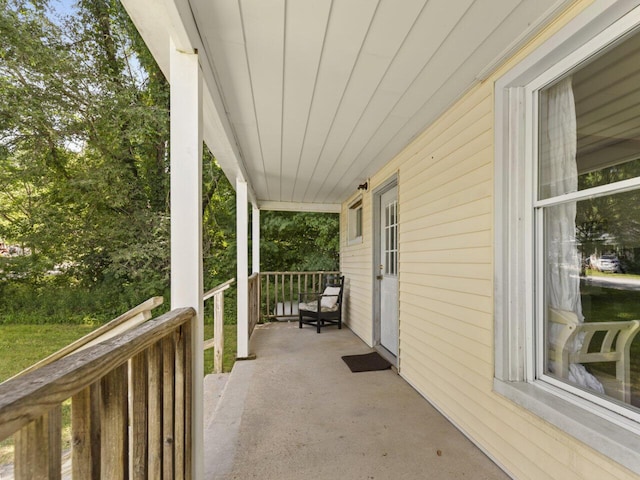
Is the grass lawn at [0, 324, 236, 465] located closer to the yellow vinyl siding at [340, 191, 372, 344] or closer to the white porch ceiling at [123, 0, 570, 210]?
the yellow vinyl siding at [340, 191, 372, 344]

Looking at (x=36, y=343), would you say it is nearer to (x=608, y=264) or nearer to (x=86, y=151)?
(x=86, y=151)

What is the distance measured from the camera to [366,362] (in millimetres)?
3545

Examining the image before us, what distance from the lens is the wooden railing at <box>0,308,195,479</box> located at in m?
0.58

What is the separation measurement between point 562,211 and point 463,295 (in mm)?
834

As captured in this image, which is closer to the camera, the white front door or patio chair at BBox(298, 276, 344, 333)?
the white front door

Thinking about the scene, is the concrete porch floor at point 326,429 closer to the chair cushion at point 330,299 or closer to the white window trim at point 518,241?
the white window trim at point 518,241

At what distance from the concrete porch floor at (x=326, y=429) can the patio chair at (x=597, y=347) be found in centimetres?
79

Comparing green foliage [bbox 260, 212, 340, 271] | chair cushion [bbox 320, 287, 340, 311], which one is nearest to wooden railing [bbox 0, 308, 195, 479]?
chair cushion [bbox 320, 287, 340, 311]

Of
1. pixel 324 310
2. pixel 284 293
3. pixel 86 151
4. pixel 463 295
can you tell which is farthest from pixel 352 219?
pixel 86 151

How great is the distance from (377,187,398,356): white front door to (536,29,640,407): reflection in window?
1.98m

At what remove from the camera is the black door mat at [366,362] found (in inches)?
132

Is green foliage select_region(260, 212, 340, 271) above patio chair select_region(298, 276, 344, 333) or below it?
above

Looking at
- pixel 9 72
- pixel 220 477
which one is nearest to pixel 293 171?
pixel 220 477

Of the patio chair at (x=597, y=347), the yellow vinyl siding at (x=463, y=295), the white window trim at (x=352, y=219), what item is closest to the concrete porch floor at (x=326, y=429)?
A: the yellow vinyl siding at (x=463, y=295)
